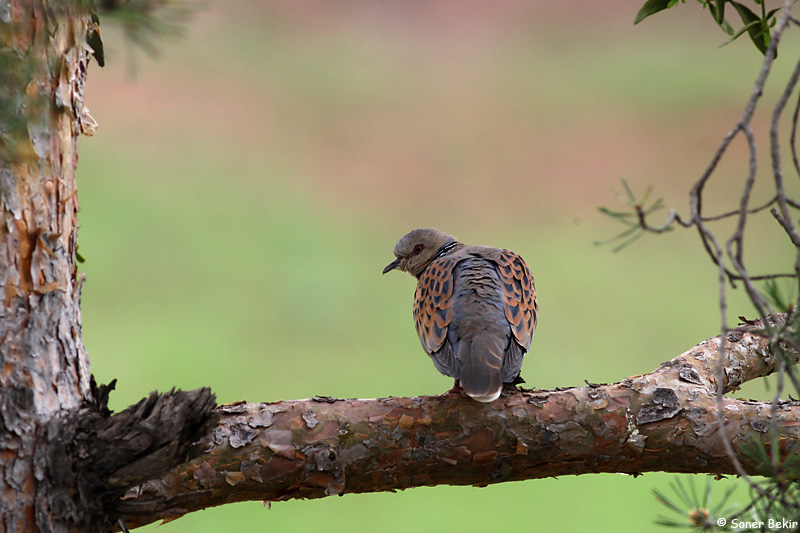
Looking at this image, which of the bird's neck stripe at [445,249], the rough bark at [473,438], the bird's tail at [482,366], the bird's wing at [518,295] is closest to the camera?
the rough bark at [473,438]

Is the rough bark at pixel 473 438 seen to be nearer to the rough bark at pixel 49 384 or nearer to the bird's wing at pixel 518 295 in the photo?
the rough bark at pixel 49 384

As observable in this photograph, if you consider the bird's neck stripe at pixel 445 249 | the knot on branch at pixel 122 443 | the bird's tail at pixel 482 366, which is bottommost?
the knot on branch at pixel 122 443

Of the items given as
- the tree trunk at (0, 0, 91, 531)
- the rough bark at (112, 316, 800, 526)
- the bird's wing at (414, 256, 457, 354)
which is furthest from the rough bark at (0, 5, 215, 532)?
the bird's wing at (414, 256, 457, 354)

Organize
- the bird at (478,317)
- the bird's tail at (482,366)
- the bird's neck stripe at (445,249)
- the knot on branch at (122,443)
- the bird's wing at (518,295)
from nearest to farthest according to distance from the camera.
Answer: the knot on branch at (122,443) < the bird's tail at (482,366) < the bird at (478,317) < the bird's wing at (518,295) < the bird's neck stripe at (445,249)

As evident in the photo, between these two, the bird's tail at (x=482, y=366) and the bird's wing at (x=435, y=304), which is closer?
the bird's tail at (x=482, y=366)

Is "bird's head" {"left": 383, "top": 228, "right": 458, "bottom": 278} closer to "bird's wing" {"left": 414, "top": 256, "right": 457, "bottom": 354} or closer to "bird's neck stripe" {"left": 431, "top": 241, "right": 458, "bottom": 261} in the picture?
"bird's neck stripe" {"left": 431, "top": 241, "right": 458, "bottom": 261}

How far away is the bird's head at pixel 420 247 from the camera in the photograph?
111 inches

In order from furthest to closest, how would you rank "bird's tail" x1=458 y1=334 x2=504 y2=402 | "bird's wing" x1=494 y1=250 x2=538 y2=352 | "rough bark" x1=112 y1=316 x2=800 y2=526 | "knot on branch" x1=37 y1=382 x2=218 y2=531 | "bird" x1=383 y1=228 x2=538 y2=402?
"bird's wing" x1=494 y1=250 x2=538 y2=352, "bird" x1=383 y1=228 x2=538 y2=402, "bird's tail" x1=458 y1=334 x2=504 y2=402, "rough bark" x1=112 y1=316 x2=800 y2=526, "knot on branch" x1=37 y1=382 x2=218 y2=531

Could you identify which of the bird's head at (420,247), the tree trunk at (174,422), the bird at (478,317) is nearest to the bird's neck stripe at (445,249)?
the bird's head at (420,247)

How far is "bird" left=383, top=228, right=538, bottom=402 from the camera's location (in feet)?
6.11

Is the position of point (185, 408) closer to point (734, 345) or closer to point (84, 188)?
point (734, 345)

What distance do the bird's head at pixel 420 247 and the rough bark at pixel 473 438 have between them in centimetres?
115

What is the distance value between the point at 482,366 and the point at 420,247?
1078 millimetres

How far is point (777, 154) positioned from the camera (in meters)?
0.81
